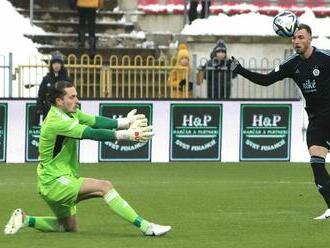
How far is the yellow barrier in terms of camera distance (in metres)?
26.3

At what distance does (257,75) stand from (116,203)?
3.40 metres

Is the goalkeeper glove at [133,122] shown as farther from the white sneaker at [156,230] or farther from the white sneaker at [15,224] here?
the white sneaker at [15,224]

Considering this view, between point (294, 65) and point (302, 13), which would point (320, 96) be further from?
point (302, 13)

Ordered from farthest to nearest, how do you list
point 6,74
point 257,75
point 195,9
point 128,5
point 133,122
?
point 128,5
point 195,9
point 6,74
point 257,75
point 133,122

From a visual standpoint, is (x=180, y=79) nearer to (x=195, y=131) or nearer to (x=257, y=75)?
(x=195, y=131)

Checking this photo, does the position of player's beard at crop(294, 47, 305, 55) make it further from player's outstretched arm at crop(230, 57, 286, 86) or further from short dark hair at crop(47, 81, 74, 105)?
short dark hair at crop(47, 81, 74, 105)

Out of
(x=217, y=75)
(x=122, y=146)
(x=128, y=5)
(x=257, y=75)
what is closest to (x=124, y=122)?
(x=257, y=75)

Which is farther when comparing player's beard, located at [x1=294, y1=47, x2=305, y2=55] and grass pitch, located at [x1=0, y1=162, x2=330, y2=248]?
player's beard, located at [x1=294, y1=47, x2=305, y2=55]

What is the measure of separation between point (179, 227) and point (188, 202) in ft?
9.86

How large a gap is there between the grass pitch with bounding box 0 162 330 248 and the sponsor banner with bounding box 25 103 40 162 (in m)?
0.77

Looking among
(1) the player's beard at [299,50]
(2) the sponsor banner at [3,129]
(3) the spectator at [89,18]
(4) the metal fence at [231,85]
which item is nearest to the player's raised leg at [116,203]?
(1) the player's beard at [299,50]

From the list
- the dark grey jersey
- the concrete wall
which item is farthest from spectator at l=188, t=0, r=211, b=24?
the dark grey jersey

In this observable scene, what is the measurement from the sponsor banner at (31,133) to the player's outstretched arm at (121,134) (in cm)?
1151

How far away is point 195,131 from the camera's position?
25156 millimetres
